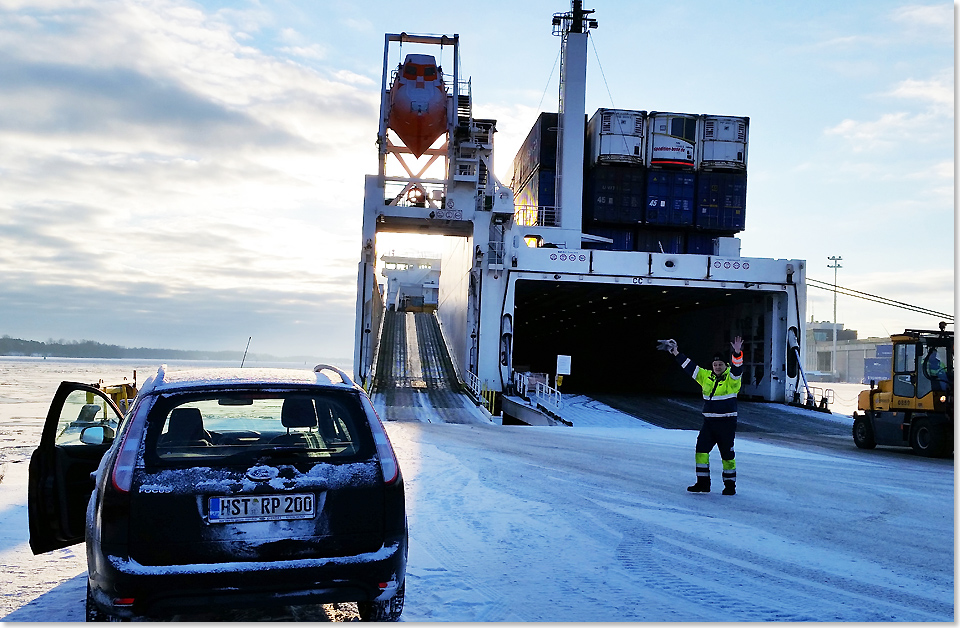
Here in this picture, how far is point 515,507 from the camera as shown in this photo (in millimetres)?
7809

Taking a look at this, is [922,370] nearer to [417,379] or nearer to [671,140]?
[417,379]

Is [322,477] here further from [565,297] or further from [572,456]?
[565,297]

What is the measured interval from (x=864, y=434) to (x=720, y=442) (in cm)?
913

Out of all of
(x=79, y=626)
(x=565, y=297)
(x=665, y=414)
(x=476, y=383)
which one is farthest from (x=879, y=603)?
(x=565, y=297)

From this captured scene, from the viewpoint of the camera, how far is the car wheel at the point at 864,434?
52.3 feet

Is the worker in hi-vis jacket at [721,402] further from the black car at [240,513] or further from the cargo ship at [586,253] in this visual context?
the cargo ship at [586,253]

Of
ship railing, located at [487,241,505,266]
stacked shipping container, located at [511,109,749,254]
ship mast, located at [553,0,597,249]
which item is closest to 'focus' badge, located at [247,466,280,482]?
ship railing, located at [487,241,505,266]

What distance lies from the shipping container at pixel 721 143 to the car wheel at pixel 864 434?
97.5 feet

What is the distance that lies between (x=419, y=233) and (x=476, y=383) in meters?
6.72

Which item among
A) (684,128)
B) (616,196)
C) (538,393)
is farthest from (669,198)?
(538,393)

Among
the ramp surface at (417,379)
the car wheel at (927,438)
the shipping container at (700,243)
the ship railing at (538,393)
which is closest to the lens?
the car wheel at (927,438)

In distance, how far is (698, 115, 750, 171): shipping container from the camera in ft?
144

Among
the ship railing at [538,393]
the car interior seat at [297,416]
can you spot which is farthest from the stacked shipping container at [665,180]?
the car interior seat at [297,416]

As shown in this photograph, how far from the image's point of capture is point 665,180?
42.8 meters
